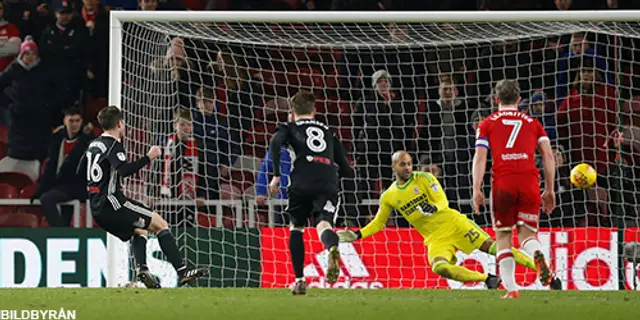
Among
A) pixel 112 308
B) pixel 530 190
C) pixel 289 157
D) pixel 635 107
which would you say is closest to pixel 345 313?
pixel 112 308

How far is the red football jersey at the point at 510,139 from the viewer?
8.88 metres

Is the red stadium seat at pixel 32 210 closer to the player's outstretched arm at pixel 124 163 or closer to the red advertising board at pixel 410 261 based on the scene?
the red advertising board at pixel 410 261

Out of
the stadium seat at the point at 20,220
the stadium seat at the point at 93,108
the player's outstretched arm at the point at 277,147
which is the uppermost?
the stadium seat at the point at 93,108

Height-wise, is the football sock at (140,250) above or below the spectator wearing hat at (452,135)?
below

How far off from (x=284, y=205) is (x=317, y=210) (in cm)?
377

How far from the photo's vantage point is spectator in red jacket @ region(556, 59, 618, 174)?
13.1 m

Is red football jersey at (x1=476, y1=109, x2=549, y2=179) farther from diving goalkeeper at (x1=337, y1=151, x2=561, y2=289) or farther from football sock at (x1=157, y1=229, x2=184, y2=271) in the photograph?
football sock at (x1=157, y1=229, x2=184, y2=271)

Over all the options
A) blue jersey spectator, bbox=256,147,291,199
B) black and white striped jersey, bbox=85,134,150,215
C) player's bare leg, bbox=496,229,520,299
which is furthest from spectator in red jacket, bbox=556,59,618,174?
black and white striped jersey, bbox=85,134,150,215

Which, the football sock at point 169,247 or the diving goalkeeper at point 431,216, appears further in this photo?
the diving goalkeeper at point 431,216

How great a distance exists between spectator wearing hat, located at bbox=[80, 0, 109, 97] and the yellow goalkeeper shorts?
5.49m

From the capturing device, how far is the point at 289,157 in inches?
527

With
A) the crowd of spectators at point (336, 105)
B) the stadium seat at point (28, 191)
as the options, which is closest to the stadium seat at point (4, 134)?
the crowd of spectators at point (336, 105)

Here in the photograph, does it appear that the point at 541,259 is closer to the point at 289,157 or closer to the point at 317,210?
the point at 317,210

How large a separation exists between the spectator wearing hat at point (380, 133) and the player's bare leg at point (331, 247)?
11.6 ft
